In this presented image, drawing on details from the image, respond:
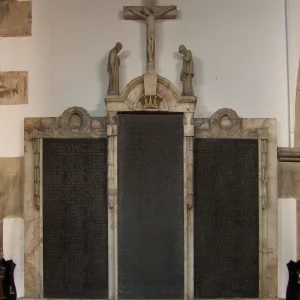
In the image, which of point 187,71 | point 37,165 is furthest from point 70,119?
point 187,71

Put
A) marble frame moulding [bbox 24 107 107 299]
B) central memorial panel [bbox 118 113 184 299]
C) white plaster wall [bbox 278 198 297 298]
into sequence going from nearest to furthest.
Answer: central memorial panel [bbox 118 113 184 299]
marble frame moulding [bbox 24 107 107 299]
white plaster wall [bbox 278 198 297 298]

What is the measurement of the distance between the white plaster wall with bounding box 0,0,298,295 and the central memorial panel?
1.63 ft

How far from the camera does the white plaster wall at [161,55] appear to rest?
5.15 metres

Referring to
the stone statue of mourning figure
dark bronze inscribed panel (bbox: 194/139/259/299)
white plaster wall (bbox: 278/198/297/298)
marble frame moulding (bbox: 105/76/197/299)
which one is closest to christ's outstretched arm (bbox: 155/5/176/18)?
the stone statue of mourning figure

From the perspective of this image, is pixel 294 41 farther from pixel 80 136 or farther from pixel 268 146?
pixel 80 136

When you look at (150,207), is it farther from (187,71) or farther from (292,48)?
(292,48)

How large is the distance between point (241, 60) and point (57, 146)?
2.13 metres

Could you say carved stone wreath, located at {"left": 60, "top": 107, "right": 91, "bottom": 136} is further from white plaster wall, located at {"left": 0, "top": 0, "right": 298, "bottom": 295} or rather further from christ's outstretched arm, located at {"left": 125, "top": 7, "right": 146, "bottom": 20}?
christ's outstretched arm, located at {"left": 125, "top": 7, "right": 146, "bottom": 20}

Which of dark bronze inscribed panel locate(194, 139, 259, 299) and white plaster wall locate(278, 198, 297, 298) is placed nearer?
dark bronze inscribed panel locate(194, 139, 259, 299)

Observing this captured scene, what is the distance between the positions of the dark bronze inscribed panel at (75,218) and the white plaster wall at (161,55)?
1.45 ft

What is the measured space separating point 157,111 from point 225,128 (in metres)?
0.73

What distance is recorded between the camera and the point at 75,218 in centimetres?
498

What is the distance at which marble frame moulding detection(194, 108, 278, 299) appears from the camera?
4957 mm

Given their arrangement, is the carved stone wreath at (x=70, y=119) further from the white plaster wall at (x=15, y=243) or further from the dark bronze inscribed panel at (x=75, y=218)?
the white plaster wall at (x=15, y=243)
